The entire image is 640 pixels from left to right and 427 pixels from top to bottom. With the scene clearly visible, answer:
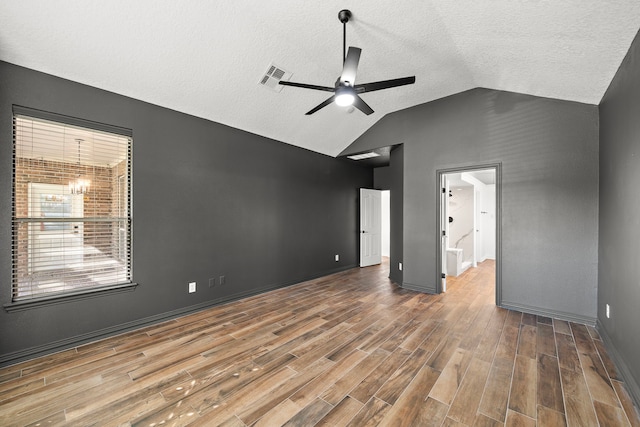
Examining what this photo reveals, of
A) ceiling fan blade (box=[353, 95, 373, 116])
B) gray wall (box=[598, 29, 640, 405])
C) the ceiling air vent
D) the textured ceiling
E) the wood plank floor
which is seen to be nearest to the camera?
the wood plank floor

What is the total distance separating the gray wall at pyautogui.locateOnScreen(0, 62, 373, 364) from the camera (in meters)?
2.55

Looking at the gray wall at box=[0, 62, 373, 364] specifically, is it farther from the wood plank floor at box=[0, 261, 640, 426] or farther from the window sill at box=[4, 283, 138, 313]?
the wood plank floor at box=[0, 261, 640, 426]

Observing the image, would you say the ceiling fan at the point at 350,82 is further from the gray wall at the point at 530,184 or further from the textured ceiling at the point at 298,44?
the gray wall at the point at 530,184

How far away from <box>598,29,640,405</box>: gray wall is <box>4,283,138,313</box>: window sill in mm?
4711

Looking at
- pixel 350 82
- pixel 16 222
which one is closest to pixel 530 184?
pixel 350 82

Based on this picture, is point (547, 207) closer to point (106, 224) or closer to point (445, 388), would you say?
point (445, 388)

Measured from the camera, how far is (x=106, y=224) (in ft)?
9.94

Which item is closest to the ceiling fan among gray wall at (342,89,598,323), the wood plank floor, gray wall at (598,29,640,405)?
gray wall at (598,29,640,405)

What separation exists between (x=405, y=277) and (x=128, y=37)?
4959 millimetres

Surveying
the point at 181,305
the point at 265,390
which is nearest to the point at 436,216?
the point at 265,390

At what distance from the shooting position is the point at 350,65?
7.82 ft

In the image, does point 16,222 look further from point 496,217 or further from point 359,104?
point 496,217

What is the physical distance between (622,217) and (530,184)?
1.33 metres

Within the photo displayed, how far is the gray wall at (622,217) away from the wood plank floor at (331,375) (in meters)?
0.28
